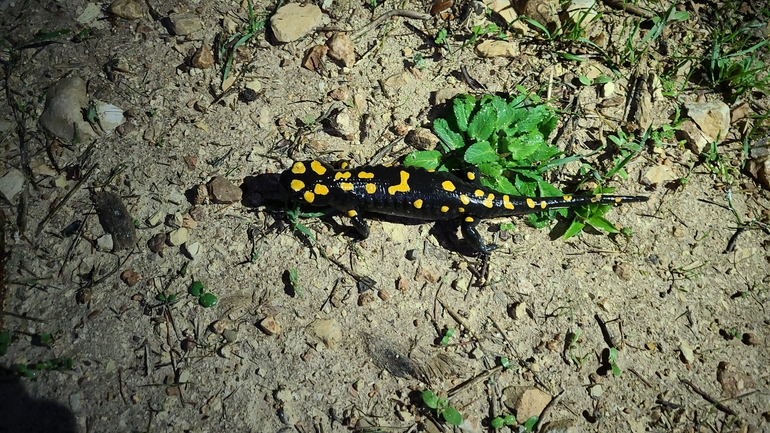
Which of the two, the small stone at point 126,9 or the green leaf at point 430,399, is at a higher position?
the small stone at point 126,9

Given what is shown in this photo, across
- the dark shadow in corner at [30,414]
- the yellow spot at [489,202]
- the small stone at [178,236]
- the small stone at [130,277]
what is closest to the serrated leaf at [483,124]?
the yellow spot at [489,202]

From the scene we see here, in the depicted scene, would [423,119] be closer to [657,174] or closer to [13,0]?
[657,174]

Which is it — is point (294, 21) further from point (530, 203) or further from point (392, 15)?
point (530, 203)

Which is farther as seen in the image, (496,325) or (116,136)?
(116,136)

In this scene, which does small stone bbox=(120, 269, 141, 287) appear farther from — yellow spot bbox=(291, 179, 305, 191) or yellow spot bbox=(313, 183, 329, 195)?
yellow spot bbox=(313, 183, 329, 195)

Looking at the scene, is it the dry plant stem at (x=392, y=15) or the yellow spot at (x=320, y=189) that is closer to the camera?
the yellow spot at (x=320, y=189)

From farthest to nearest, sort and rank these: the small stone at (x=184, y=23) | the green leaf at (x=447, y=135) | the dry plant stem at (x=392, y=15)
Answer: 1. the dry plant stem at (x=392, y=15)
2. the small stone at (x=184, y=23)
3. the green leaf at (x=447, y=135)

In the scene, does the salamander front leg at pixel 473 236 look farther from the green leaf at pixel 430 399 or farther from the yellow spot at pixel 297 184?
the yellow spot at pixel 297 184

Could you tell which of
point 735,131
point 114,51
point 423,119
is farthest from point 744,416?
point 114,51
